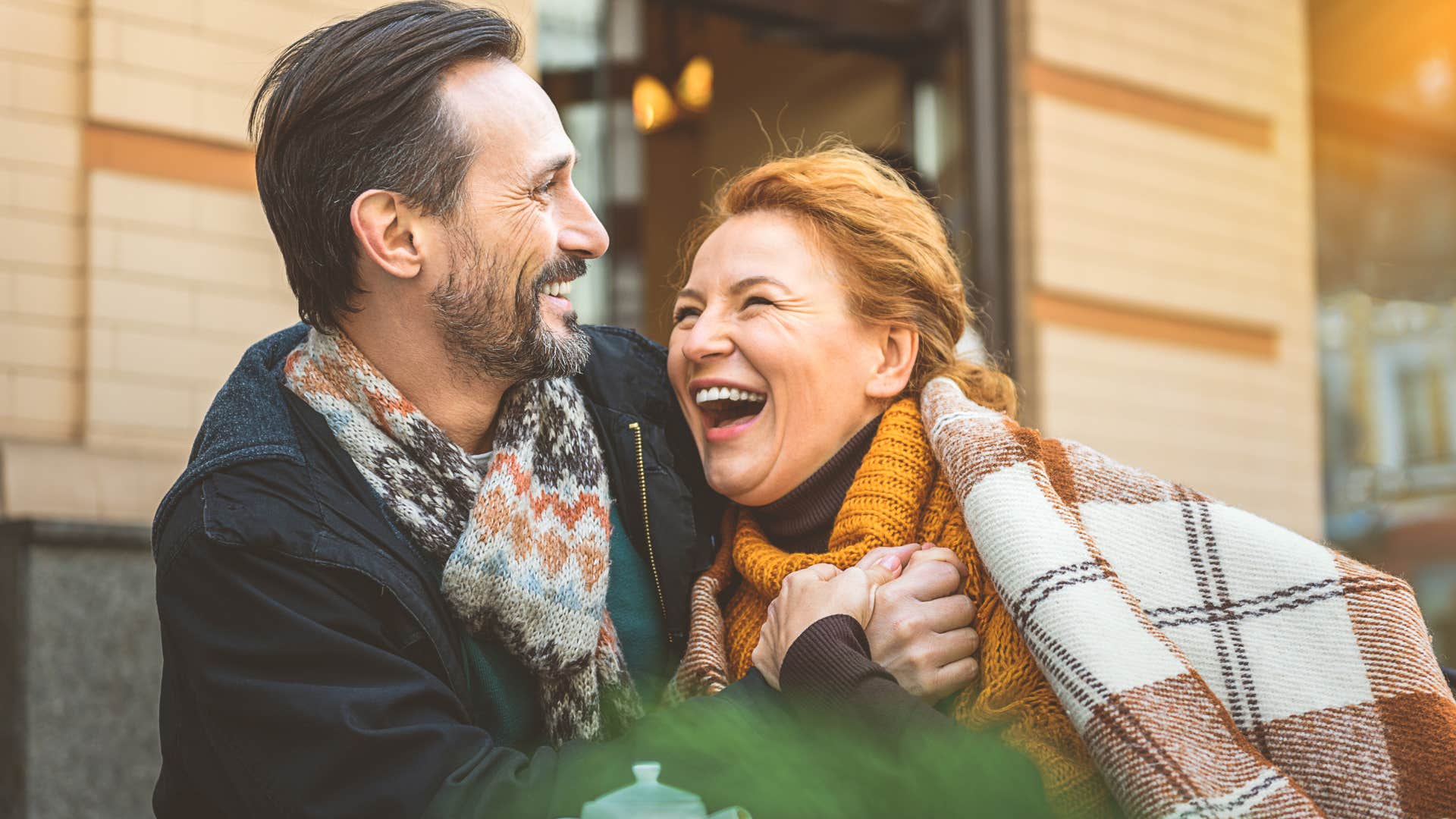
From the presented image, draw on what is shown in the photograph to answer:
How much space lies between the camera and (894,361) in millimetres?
3004

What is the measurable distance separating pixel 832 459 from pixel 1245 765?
982 millimetres

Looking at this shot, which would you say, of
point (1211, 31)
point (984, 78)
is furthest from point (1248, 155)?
point (984, 78)

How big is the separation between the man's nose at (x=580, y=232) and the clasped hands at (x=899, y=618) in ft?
2.66

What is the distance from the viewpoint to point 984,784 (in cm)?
204

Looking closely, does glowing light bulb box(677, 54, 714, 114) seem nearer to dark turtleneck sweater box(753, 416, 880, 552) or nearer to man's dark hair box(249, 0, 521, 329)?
man's dark hair box(249, 0, 521, 329)

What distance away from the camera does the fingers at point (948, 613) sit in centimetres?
250

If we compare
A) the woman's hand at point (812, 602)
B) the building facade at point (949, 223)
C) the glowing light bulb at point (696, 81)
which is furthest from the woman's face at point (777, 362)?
the glowing light bulb at point (696, 81)

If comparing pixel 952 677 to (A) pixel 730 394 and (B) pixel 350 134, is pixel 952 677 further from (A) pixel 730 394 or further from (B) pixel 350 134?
(B) pixel 350 134

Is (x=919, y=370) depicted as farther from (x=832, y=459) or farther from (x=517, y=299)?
(x=517, y=299)

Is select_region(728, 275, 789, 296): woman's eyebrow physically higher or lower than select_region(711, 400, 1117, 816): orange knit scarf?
higher

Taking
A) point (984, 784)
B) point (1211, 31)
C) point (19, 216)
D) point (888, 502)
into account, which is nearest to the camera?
point (984, 784)

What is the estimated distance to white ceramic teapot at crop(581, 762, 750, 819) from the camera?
1.65 meters

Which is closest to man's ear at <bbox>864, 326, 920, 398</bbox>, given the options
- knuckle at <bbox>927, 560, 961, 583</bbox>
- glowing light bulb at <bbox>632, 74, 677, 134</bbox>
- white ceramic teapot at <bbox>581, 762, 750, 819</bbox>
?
knuckle at <bbox>927, 560, 961, 583</bbox>

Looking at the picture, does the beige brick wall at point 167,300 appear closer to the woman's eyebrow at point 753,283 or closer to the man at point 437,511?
the man at point 437,511
